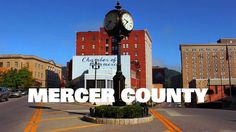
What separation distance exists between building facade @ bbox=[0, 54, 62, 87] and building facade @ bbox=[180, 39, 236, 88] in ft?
211

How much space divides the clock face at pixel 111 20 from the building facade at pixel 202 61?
14955 centimetres

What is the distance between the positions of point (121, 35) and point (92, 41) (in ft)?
334

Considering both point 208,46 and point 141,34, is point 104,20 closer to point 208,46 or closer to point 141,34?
point 141,34

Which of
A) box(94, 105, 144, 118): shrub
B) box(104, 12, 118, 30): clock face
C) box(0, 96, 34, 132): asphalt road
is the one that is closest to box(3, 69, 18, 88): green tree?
box(0, 96, 34, 132): asphalt road

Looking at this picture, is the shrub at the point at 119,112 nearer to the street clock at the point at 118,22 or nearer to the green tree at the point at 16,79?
the street clock at the point at 118,22

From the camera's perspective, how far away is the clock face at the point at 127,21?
16031 mm

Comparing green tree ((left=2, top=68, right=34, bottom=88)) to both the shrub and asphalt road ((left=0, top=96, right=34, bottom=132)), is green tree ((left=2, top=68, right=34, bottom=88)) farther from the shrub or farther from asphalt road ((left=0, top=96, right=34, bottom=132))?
the shrub

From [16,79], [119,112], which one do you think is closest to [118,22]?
[119,112]

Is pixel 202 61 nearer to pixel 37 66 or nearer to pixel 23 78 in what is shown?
pixel 37 66

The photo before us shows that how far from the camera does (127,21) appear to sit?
16.2m

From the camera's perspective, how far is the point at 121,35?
16125mm

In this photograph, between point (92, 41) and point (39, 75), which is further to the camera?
point (39, 75)

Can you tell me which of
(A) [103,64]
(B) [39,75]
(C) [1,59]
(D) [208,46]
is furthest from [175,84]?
(A) [103,64]

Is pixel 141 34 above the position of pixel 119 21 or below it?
above
